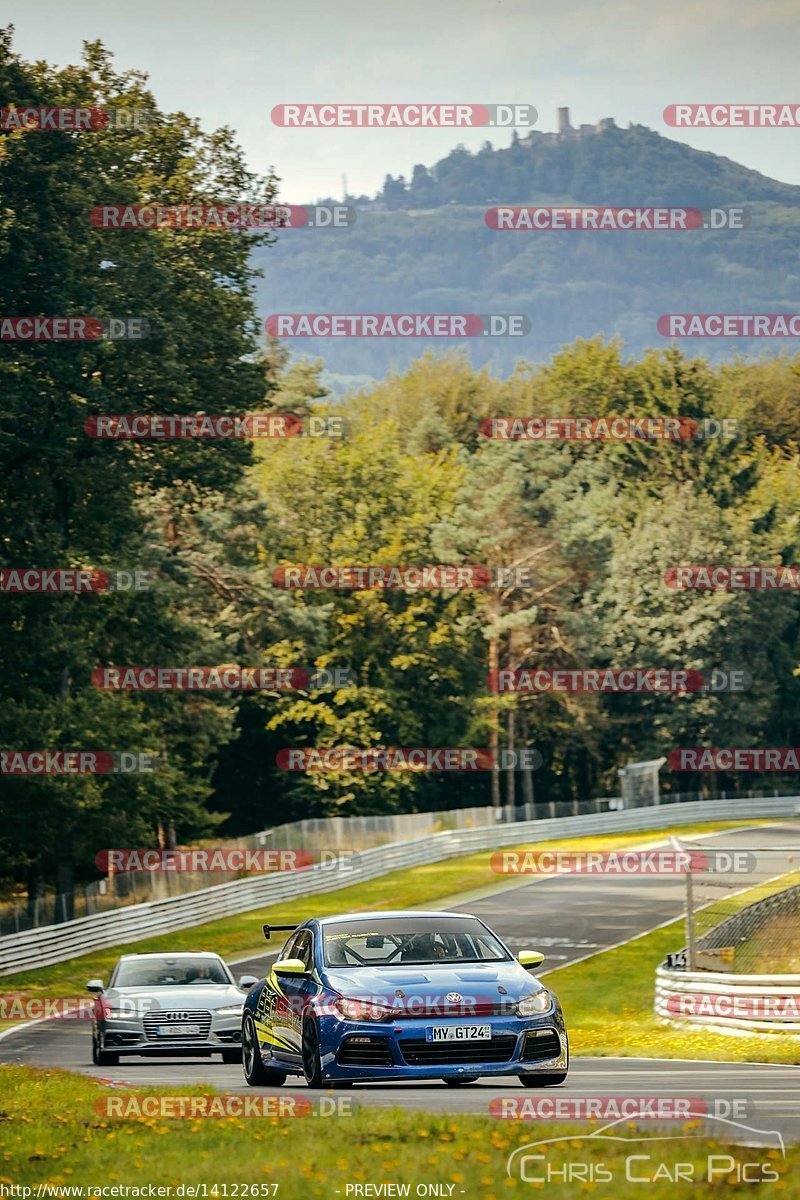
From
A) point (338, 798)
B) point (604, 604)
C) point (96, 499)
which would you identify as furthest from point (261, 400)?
point (604, 604)

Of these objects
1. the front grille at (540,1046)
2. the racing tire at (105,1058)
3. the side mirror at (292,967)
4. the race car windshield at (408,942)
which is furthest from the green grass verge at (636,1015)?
the side mirror at (292,967)

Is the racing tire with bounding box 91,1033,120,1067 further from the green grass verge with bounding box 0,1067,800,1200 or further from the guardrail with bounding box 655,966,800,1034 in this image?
the guardrail with bounding box 655,966,800,1034

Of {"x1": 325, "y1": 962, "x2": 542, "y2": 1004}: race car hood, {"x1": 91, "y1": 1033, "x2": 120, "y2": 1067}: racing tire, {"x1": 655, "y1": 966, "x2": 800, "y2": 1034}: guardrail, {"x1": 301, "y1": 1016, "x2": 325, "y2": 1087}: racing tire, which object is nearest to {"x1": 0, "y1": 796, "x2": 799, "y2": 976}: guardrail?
{"x1": 655, "y1": 966, "x2": 800, "y2": 1034}: guardrail

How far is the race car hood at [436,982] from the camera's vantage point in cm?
1380

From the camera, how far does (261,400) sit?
4722cm

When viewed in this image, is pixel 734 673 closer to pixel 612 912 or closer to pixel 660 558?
pixel 660 558

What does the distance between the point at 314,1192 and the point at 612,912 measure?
38.6 m

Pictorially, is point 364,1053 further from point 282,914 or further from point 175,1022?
point 282,914

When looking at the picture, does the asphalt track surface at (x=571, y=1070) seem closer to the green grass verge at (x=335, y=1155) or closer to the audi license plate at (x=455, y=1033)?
the audi license plate at (x=455, y=1033)

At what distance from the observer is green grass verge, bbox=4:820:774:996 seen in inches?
1654

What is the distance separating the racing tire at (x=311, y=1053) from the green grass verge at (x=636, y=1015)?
805cm

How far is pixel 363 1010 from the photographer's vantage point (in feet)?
45.2

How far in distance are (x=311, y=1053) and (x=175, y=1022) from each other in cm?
698

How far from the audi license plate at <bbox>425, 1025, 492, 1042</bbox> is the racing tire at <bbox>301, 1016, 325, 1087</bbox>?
36.9 inches
